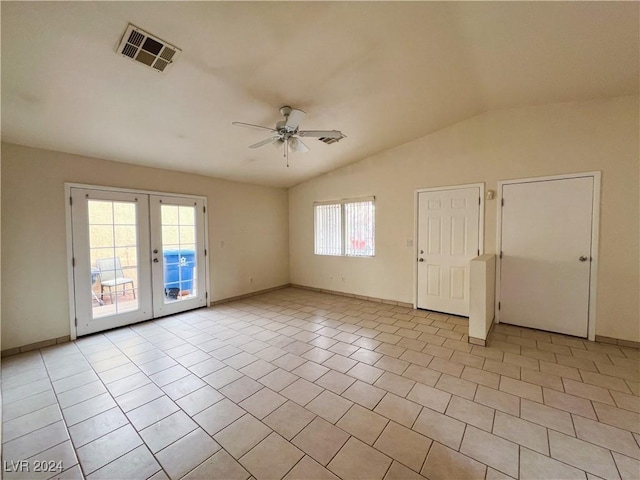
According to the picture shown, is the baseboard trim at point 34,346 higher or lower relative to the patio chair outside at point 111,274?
lower

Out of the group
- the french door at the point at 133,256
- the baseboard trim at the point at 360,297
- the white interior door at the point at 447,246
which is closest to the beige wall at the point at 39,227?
the french door at the point at 133,256

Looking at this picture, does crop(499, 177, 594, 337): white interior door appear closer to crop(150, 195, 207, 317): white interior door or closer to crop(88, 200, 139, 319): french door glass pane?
crop(150, 195, 207, 317): white interior door

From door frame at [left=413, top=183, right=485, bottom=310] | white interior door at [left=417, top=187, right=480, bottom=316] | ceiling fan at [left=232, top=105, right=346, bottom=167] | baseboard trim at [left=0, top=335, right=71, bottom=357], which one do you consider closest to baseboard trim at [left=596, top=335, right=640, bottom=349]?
white interior door at [left=417, top=187, right=480, bottom=316]

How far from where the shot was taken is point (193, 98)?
270cm

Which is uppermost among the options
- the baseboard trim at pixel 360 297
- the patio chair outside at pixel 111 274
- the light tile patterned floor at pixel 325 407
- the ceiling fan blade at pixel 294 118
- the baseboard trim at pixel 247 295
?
the ceiling fan blade at pixel 294 118

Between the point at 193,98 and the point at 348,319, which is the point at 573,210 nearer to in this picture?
the point at 348,319

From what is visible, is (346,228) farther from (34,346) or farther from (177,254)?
(34,346)

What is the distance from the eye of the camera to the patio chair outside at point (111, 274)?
3778 millimetres

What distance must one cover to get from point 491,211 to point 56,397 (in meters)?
5.43

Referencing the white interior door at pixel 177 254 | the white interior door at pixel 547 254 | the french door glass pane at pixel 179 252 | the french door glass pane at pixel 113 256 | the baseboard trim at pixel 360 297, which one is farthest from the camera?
the baseboard trim at pixel 360 297

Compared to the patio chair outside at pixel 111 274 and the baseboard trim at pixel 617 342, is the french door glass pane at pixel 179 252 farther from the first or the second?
the baseboard trim at pixel 617 342

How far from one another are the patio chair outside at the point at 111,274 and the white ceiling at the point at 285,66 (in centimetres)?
152

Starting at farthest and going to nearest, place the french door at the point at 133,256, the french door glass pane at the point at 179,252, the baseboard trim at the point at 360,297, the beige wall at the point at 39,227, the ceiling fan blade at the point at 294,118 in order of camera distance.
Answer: the baseboard trim at the point at 360,297 < the french door glass pane at the point at 179,252 < the french door at the point at 133,256 < the beige wall at the point at 39,227 < the ceiling fan blade at the point at 294,118

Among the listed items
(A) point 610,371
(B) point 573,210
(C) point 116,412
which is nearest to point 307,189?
(B) point 573,210
